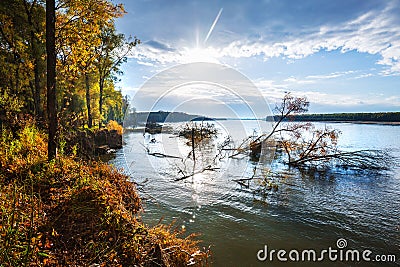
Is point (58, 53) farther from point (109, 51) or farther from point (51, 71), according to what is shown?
point (109, 51)

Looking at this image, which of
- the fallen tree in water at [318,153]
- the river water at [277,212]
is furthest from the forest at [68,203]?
the fallen tree in water at [318,153]

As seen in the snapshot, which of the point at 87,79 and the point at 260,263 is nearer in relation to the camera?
the point at 260,263

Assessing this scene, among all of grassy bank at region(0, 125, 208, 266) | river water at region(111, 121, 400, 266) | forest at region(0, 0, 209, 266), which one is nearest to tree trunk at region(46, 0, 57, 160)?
forest at region(0, 0, 209, 266)

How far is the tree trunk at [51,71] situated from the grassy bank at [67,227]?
2.24 feet

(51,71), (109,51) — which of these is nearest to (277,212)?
(51,71)

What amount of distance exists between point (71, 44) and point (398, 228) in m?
12.9

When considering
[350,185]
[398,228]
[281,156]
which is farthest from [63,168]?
[281,156]

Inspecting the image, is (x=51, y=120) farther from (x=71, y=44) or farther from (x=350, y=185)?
(x=350, y=185)

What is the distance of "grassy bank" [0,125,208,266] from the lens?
3.68m

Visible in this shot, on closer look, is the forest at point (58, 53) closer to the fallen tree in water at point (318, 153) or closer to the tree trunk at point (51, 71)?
the tree trunk at point (51, 71)

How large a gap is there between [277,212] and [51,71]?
9.29 meters

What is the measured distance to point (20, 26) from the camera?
54.7ft

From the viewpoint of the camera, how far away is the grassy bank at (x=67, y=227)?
12.1 ft

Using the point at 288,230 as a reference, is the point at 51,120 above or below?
above
